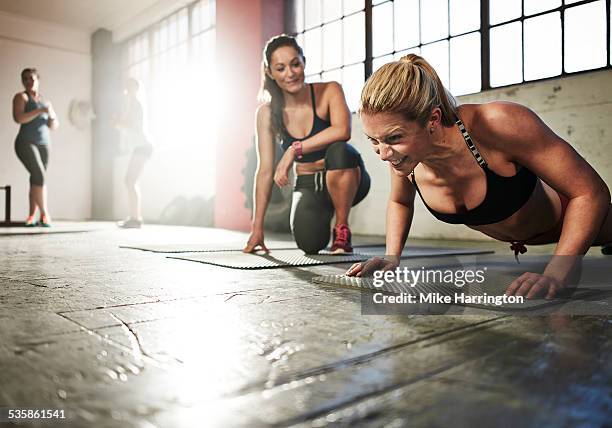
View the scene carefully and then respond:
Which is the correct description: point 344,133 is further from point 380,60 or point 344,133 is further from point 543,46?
point 380,60

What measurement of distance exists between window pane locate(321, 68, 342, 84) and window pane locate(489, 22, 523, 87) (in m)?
1.60

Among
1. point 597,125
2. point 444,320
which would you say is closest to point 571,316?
point 444,320

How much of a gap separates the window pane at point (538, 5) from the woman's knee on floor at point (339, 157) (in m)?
2.11

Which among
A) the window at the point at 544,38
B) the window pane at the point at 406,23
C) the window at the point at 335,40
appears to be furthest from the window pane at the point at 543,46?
the window at the point at 335,40

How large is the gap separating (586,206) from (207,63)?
6.59m

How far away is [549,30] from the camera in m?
3.55

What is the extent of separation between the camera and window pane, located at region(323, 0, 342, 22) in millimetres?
5131

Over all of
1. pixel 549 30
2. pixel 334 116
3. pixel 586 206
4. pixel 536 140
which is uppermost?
pixel 549 30

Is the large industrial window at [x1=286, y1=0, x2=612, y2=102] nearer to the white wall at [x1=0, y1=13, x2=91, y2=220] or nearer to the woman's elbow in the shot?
the woman's elbow

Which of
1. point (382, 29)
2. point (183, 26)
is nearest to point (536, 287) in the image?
point (382, 29)

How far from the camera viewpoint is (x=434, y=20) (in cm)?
430

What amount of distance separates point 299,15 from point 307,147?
362 centimetres

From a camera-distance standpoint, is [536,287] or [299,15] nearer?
[536,287]

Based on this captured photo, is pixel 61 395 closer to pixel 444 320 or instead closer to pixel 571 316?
pixel 444 320
